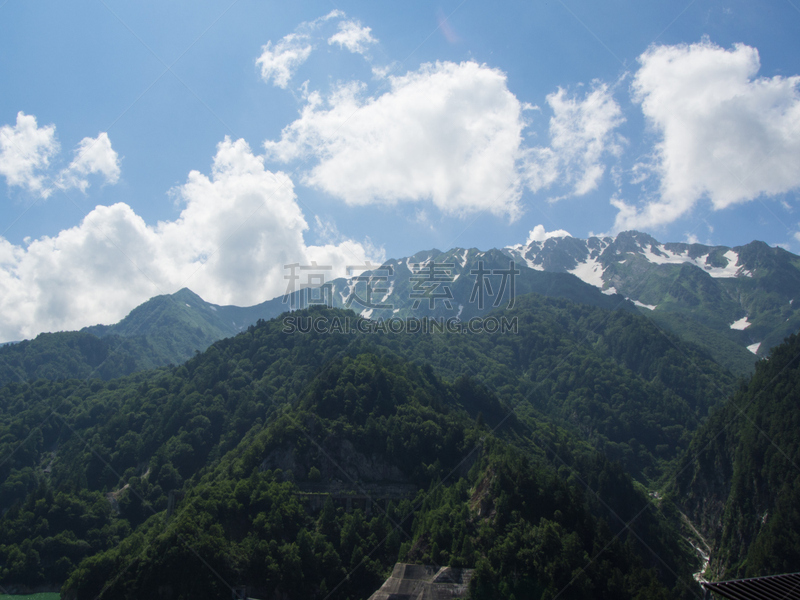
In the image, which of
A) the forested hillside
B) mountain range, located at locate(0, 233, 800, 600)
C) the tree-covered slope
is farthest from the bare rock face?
the tree-covered slope

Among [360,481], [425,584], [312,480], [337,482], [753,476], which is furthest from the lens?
[753,476]

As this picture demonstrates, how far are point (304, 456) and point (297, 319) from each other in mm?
74718

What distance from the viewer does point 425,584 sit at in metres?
62.0

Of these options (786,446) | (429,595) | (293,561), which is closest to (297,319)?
(293,561)

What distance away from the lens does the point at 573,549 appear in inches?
2527

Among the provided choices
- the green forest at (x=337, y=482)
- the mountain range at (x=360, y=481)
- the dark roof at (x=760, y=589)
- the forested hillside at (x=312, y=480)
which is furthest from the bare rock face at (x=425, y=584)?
the dark roof at (x=760, y=589)

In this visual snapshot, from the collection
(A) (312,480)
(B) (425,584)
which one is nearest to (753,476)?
(B) (425,584)

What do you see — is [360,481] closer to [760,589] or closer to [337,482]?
[337,482]

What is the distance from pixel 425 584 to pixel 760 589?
52.2 metres

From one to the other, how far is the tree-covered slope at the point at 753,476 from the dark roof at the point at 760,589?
8371 centimetres

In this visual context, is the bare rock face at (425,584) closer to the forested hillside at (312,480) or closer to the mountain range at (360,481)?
the mountain range at (360,481)

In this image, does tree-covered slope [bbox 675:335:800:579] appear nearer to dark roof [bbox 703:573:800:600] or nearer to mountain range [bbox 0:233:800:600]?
mountain range [bbox 0:233:800:600]

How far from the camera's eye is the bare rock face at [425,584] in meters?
60.9

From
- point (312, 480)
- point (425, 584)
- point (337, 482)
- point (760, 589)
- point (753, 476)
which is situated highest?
point (760, 589)
